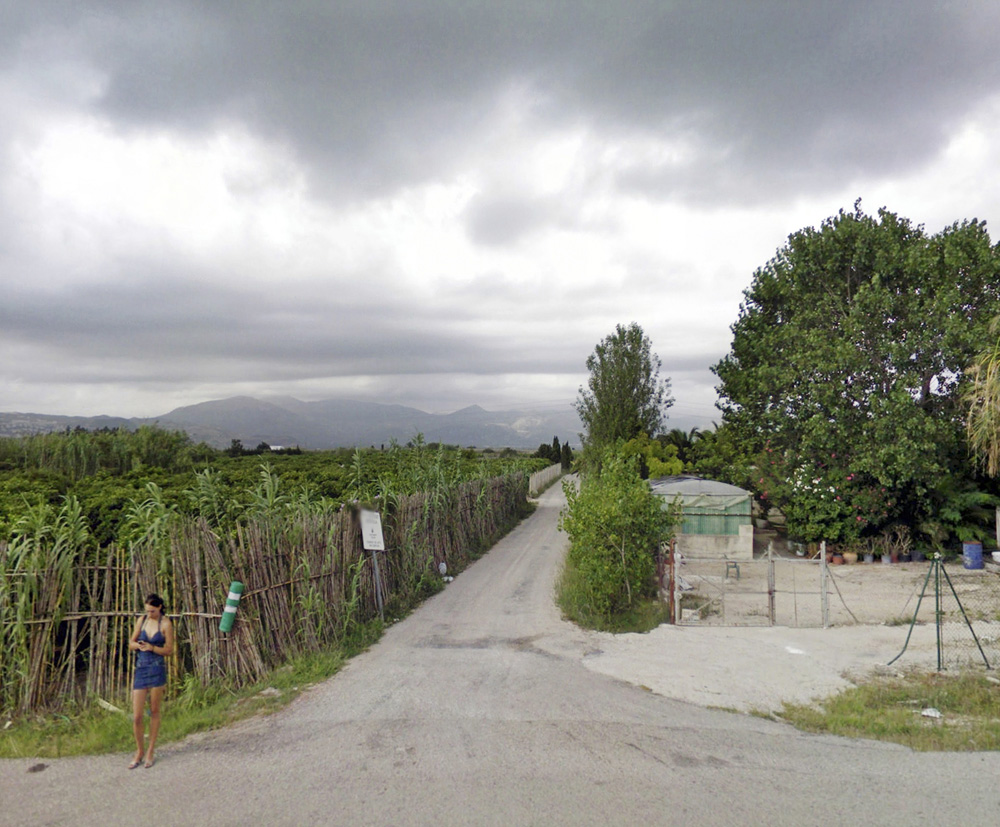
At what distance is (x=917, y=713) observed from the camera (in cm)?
731

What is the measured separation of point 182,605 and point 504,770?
4583 mm

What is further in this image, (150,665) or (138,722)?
(150,665)

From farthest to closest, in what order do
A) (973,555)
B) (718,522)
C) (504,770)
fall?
(718,522), (973,555), (504,770)

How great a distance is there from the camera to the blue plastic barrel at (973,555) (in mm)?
16516

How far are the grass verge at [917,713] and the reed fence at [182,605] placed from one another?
20.6ft

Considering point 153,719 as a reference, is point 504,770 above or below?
below

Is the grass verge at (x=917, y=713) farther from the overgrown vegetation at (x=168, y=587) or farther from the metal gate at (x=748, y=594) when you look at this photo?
the overgrown vegetation at (x=168, y=587)

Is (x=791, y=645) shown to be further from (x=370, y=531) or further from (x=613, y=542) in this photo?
(x=370, y=531)

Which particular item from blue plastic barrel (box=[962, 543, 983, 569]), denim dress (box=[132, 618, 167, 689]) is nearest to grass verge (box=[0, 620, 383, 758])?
denim dress (box=[132, 618, 167, 689])

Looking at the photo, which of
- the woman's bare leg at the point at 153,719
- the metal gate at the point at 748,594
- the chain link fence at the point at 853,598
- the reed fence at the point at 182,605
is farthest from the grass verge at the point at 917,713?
the woman's bare leg at the point at 153,719

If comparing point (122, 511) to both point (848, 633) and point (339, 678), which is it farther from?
point (848, 633)

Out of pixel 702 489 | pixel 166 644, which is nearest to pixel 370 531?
pixel 166 644

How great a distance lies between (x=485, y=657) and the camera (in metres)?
9.48

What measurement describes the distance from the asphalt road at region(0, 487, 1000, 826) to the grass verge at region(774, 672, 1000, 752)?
0.30 metres
